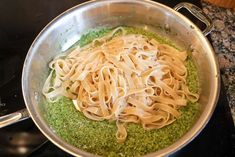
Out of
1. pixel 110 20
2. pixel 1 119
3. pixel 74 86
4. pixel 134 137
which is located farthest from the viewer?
pixel 110 20

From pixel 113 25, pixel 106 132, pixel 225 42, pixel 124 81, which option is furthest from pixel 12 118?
pixel 225 42

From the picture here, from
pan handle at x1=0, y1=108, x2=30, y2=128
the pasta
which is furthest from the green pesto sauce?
pan handle at x1=0, y1=108, x2=30, y2=128

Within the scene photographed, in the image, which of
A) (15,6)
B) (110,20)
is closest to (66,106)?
(110,20)

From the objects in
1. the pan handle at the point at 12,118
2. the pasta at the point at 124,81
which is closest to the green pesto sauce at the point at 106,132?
the pasta at the point at 124,81

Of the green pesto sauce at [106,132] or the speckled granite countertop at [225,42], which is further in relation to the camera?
the speckled granite countertop at [225,42]

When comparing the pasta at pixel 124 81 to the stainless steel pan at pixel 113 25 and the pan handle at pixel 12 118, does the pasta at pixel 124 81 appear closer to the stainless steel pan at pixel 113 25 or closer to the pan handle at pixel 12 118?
the stainless steel pan at pixel 113 25

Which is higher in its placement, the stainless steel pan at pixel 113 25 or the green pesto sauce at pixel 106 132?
the stainless steel pan at pixel 113 25

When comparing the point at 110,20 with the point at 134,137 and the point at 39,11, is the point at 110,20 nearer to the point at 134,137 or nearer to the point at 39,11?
the point at 39,11
